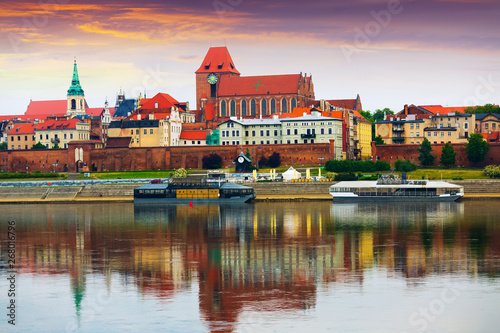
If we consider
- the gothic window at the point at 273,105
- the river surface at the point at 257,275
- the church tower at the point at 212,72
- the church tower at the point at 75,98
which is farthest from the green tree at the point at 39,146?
the river surface at the point at 257,275

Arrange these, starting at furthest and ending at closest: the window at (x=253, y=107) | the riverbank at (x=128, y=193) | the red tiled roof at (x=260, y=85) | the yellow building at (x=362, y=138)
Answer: the window at (x=253, y=107), the red tiled roof at (x=260, y=85), the yellow building at (x=362, y=138), the riverbank at (x=128, y=193)

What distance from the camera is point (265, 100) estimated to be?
433 feet

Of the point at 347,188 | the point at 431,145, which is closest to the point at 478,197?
the point at 347,188

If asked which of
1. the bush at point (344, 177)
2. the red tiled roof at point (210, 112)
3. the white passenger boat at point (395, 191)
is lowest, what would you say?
the white passenger boat at point (395, 191)

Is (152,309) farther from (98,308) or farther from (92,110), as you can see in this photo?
(92,110)

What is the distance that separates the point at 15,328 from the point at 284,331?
8.24 meters

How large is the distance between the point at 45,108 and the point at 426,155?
317 ft

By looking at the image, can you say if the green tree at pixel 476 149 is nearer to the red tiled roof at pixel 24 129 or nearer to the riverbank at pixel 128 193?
the riverbank at pixel 128 193

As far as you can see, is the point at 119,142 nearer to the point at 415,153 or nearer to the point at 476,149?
the point at 415,153

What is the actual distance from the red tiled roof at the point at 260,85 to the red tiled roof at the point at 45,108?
145 ft

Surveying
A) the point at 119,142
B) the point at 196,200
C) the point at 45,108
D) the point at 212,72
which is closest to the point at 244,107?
the point at 212,72

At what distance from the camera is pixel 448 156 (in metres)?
96.3

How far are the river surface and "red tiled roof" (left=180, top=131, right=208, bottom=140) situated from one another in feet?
200

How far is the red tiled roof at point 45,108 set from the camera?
16212cm
